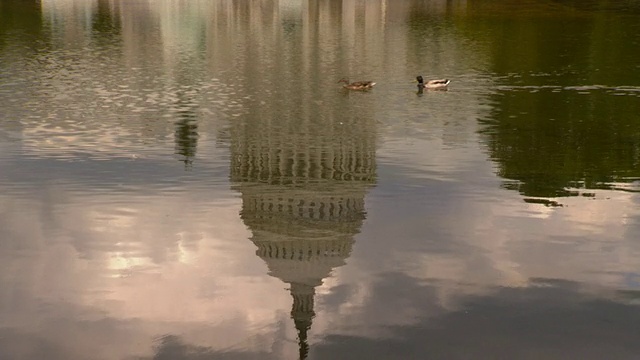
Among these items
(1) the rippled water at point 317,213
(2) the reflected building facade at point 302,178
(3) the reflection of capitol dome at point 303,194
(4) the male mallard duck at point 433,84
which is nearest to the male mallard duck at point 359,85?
(2) the reflected building facade at point 302,178

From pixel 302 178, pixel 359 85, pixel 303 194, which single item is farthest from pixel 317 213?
pixel 359 85

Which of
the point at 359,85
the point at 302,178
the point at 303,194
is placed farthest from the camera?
the point at 359,85

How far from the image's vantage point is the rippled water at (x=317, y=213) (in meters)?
16.4

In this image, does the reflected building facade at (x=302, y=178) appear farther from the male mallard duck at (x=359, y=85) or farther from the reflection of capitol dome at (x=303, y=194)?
the male mallard duck at (x=359, y=85)

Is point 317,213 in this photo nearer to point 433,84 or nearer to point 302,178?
point 302,178

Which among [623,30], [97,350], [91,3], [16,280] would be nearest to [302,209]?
[16,280]

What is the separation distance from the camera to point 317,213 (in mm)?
24969

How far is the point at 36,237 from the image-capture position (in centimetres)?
2127

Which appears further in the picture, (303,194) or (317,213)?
(303,194)

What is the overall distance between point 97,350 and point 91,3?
125 meters

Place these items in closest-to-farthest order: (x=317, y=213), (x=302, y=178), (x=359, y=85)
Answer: (x=317, y=213) → (x=302, y=178) → (x=359, y=85)

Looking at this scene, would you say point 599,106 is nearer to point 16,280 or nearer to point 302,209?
point 302,209

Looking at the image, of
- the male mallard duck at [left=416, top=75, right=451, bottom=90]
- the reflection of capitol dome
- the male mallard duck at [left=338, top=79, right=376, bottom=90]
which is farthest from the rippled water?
the male mallard duck at [left=416, top=75, right=451, bottom=90]

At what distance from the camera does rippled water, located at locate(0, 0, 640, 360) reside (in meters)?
16.4
